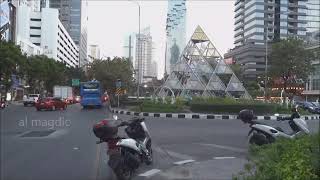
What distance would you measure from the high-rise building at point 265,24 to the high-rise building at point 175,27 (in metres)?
48.4

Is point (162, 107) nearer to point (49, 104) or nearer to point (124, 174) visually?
point (49, 104)

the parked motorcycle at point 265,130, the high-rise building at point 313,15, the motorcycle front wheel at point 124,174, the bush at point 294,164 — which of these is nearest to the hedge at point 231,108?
the parked motorcycle at point 265,130

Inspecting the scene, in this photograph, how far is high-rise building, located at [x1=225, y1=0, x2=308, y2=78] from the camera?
470 ft

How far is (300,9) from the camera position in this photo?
147125 millimetres

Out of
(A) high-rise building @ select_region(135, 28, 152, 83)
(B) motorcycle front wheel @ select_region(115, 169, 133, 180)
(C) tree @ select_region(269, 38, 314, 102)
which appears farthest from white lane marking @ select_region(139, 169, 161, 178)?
(A) high-rise building @ select_region(135, 28, 152, 83)

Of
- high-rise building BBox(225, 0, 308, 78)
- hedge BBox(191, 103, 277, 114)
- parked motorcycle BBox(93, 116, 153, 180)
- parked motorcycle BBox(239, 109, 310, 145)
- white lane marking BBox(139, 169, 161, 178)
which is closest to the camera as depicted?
parked motorcycle BBox(93, 116, 153, 180)

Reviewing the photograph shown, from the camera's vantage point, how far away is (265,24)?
146 metres

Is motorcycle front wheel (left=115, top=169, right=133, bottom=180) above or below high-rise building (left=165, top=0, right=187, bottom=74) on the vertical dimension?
below

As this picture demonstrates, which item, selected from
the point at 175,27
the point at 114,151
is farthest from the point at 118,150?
the point at 175,27

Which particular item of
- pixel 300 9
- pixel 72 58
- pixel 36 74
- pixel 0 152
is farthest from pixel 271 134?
pixel 72 58

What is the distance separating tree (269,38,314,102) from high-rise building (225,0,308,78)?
79.4 metres

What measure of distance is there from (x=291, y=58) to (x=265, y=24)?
89.8 m

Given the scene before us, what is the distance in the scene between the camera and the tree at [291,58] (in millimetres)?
58094

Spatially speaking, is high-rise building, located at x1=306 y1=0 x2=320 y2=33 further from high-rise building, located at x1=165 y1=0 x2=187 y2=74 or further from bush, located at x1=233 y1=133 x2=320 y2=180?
bush, located at x1=233 y1=133 x2=320 y2=180
